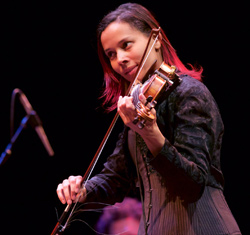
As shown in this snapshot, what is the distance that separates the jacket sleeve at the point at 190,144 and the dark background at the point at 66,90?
4.01 ft

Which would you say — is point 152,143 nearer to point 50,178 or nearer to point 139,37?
point 139,37

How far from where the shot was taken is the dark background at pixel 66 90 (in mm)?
2377

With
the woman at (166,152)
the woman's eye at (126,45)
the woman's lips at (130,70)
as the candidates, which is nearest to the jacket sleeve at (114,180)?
the woman at (166,152)

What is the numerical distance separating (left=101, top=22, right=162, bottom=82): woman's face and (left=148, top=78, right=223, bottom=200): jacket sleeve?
0.26 metres

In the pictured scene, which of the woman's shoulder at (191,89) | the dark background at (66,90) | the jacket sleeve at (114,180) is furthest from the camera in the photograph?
the dark background at (66,90)

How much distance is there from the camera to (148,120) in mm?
990

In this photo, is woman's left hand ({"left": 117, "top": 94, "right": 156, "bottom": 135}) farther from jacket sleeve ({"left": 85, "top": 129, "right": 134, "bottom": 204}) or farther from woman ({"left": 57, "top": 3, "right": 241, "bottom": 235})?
jacket sleeve ({"left": 85, "top": 129, "right": 134, "bottom": 204})

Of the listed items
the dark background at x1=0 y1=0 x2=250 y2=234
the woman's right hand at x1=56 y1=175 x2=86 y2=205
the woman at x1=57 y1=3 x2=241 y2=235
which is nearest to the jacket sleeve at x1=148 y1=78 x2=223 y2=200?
the woman at x1=57 y1=3 x2=241 y2=235

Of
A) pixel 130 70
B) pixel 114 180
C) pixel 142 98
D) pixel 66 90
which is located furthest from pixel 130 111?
pixel 66 90

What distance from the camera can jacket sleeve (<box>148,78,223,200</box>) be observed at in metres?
1.02

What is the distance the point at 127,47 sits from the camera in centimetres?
136

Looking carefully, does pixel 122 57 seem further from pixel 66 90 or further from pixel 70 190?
pixel 66 90

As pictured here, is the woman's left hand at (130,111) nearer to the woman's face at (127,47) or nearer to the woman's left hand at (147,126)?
the woman's left hand at (147,126)

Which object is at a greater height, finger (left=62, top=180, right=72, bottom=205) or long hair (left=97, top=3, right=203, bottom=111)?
long hair (left=97, top=3, right=203, bottom=111)
